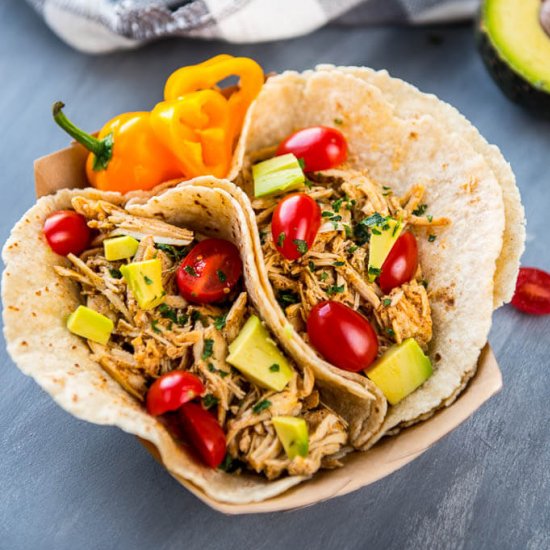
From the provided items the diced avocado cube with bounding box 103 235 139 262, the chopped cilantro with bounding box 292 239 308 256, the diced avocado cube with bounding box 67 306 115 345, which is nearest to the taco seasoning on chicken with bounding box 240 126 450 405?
the chopped cilantro with bounding box 292 239 308 256

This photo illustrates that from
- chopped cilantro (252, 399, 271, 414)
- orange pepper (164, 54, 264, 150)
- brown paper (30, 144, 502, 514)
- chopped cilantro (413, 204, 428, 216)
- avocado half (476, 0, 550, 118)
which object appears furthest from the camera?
avocado half (476, 0, 550, 118)

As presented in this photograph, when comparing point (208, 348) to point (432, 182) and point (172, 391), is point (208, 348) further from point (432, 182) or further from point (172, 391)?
point (432, 182)

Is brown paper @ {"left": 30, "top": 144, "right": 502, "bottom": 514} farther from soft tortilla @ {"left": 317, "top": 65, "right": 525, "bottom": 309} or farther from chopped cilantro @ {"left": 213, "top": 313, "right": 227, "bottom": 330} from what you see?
chopped cilantro @ {"left": 213, "top": 313, "right": 227, "bottom": 330}

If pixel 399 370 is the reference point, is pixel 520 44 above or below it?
above

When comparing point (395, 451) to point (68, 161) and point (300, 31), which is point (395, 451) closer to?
point (68, 161)

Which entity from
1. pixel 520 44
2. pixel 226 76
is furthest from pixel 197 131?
pixel 520 44

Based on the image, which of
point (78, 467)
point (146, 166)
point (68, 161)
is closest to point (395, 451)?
point (78, 467)

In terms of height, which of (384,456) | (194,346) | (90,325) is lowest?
(384,456)

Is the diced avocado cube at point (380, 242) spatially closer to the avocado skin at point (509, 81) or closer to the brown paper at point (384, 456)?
the brown paper at point (384, 456)
